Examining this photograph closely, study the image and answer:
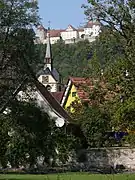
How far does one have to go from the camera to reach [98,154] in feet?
136

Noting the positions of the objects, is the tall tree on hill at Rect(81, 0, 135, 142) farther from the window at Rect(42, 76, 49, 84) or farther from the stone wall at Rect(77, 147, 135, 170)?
the window at Rect(42, 76, 49, 84)

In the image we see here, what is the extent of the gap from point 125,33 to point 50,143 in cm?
2010

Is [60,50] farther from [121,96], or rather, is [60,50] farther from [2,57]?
[121,96]

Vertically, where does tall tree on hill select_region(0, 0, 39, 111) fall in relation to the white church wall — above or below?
below

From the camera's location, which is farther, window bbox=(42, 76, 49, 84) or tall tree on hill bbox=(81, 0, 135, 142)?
window bbox=(42, 76, 49, 84)

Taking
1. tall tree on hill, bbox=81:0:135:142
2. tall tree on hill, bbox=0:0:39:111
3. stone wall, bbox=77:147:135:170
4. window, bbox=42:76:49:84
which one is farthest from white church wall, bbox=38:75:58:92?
tall tree on hill, bbox=81:0:135:142

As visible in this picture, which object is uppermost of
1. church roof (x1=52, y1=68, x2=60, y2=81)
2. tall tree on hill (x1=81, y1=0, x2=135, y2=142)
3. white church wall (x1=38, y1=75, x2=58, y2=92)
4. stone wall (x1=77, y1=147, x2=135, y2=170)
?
church roof (x1=52, y1=68, x2=60, y2=81)

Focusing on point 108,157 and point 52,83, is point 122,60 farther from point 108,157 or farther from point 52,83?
point 52,83

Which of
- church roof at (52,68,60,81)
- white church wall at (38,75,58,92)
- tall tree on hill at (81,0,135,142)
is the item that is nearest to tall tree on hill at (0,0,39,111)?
tall tree on hill at (81,0,135,142)

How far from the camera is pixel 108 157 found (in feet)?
134

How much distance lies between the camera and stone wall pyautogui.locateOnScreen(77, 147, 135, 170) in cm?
3991

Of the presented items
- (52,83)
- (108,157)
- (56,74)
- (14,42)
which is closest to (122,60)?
(14,42)

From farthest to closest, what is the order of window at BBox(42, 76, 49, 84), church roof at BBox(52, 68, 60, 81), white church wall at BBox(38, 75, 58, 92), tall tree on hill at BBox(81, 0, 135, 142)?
church roof at BBox(52, 68, 60, 81), window at BBox(42, 76, 49, 84), white church wall at BBox(38, 75, 58, 92), tall tree on hill at BBox(81, 0, 135, 142)

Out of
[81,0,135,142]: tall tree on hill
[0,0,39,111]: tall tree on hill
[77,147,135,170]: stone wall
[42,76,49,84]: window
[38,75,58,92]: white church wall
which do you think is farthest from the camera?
[42,76,49,84]: window
